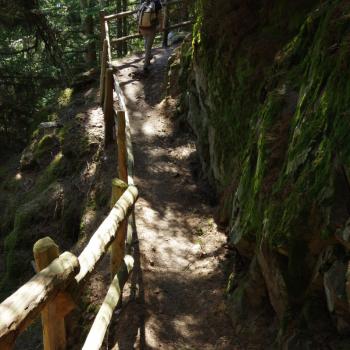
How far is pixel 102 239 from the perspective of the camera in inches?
169

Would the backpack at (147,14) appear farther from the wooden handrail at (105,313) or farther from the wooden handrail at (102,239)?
the wooden handrail at (105,313)

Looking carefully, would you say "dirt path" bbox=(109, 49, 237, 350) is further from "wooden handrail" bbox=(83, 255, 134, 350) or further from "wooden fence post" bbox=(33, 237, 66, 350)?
"wooden fence post" bbox=(33, 237, 66, 350)

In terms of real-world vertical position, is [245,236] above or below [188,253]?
above

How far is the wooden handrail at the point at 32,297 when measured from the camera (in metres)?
2.42

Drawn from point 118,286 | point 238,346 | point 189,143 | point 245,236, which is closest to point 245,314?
point 238,346

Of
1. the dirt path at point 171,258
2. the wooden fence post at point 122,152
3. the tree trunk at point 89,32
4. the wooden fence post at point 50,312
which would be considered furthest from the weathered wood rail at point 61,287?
the tree trunk at point 89,32

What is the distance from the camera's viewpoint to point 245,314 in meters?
5.56

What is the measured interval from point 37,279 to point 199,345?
319cm

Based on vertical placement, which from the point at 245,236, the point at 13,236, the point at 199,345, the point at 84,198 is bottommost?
the point at 13,236

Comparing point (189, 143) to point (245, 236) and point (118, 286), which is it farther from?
point (118, 286)

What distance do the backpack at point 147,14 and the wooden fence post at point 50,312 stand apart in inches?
438

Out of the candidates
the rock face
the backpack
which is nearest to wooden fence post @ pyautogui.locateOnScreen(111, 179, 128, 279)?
the rock face

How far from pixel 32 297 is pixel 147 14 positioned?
12.0 m

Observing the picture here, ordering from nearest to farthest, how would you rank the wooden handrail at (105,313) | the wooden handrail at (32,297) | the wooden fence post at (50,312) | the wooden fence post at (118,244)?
1. the wooden handrail at (32,297)
2. the wooden fence post at (50,312)
3. the wooden handrail at (105,313)
4. the wooden fence post at (118,244)
